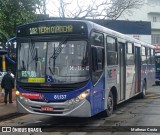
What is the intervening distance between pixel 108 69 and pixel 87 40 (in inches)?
80.5

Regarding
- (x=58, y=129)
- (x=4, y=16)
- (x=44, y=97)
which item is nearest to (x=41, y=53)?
(x=44, y=97)

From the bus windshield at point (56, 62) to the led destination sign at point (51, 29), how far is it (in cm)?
31

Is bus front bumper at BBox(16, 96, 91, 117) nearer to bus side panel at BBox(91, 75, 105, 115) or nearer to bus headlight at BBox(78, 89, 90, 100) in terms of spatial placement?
bus headlight at BBox(78, 89, 90, 100)

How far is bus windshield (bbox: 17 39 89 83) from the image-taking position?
9602mm

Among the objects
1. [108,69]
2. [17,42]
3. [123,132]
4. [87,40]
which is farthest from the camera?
[108,69]

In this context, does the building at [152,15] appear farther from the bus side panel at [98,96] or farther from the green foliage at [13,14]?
the bus side panel at [98,96]

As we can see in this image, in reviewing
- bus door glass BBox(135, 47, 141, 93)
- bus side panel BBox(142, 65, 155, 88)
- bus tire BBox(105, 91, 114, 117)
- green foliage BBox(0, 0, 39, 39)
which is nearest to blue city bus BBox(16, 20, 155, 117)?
bus tire BBox(105, 91, 114, 117)

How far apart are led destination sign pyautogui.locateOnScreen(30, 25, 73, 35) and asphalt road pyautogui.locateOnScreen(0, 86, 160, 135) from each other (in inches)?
108

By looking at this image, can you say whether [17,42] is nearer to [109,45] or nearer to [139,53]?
[109,45]

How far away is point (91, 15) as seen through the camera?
26281mm

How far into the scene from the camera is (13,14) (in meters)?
15.9

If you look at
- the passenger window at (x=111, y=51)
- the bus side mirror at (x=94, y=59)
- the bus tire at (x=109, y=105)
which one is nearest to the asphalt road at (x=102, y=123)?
the bus tire at (x=109, y=105)

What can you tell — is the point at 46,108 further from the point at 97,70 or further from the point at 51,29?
the point at 51,29

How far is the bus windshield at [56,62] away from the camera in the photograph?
31.5 ft
